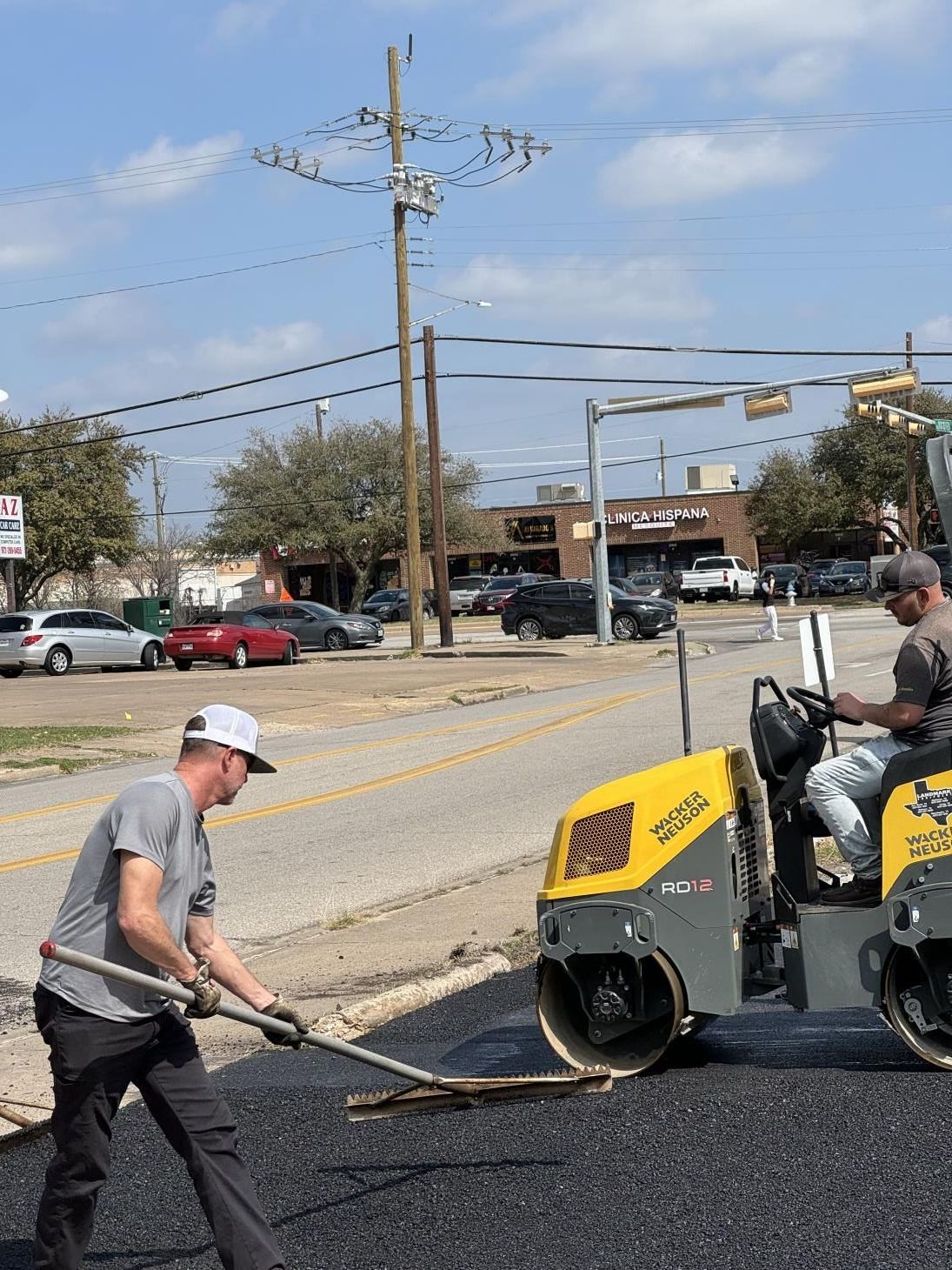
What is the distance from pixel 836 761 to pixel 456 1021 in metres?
2.38

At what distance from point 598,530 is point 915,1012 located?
106 feet

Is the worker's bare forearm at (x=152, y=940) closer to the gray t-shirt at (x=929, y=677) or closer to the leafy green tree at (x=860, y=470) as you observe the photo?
the gray t-shirt at (x=929, y=677)

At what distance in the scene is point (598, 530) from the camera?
37625 mm

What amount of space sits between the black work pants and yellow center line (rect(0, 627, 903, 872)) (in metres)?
7.59

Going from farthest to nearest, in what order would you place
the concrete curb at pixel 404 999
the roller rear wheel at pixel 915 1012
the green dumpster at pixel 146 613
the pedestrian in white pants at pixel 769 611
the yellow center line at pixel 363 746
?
the green dumpster at pixel 146 613 < the pedestrian in white pants at pixel 769 611 < the yellow center line at pixel 363 746 < the concrete curb at pixel 404 999 < the roller rear wheel at pixel 915 1012

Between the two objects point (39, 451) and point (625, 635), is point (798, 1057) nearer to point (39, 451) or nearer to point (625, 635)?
point (625, 635)

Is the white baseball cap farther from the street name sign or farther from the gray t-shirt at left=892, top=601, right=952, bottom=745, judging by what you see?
the street name sign

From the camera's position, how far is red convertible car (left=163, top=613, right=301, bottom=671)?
3744 cm

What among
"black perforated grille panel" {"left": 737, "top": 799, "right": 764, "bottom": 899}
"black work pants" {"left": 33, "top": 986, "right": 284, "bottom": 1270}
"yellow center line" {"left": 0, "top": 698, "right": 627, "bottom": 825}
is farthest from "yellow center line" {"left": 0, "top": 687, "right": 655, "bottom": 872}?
"black work pants" {"left": 33, "top": 986, "right": 284, "bottom": 1270}

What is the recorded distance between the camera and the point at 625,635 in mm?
44125

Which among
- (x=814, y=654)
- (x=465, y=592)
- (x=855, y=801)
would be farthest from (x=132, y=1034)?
(x=465, y=592)

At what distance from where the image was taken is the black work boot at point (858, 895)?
571cm

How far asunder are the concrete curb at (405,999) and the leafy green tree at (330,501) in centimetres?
6497

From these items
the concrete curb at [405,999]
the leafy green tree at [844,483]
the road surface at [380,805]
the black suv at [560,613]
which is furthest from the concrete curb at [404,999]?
the leafy green tree at [844,483]
